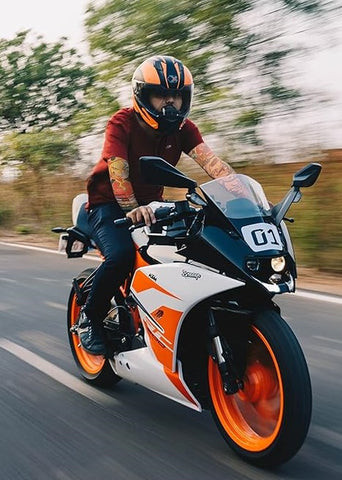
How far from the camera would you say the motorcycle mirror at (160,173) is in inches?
121

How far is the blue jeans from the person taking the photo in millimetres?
3787

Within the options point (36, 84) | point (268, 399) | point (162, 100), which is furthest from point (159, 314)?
point (36, 84)

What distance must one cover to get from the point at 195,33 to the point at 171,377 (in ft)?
30.3

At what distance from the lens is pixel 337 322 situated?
19.8 feet

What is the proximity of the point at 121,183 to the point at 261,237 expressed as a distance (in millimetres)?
994

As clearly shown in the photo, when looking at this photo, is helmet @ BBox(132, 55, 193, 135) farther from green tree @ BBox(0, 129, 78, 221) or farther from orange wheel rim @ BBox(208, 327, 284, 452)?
green tree @ BBox(0, 129, 78, 221)

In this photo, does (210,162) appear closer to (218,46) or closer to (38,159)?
(218,46)

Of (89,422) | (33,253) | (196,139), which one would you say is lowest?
(33,253)

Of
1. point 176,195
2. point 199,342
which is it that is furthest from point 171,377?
point 176,195

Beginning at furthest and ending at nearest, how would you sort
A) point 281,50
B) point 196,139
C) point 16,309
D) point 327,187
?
point 281,50
point 327,187
point 16,309
point 196,139

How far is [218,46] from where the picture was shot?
11508mm

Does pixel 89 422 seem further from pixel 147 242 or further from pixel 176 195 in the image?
pixel 176 195

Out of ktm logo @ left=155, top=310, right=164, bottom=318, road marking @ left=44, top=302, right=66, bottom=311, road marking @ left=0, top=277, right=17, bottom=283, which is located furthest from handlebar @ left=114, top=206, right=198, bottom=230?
road marking @ left=0, top=277, right=17, bottom=283

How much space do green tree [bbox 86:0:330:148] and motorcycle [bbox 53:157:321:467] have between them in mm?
7028
